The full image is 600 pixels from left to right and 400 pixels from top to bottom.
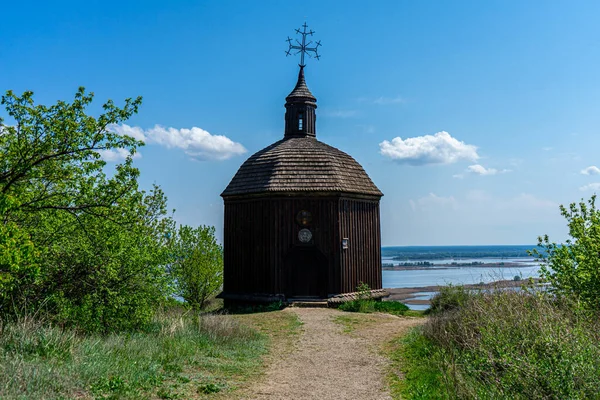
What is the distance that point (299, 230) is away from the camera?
20.4 meters

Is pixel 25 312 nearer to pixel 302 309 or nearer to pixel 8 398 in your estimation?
pixel 8 398

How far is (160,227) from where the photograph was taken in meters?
23.3

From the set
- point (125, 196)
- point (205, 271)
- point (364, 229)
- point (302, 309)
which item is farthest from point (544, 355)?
point (205, 271)

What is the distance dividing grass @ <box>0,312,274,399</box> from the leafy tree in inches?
466

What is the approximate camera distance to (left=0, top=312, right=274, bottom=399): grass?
22.9 ft

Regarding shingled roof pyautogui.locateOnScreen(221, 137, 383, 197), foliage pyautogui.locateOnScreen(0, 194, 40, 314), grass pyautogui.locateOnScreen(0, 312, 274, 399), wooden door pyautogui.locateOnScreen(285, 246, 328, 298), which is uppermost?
shingled roof pyautogui.locateOnScreen(221, 137, 383, 197)

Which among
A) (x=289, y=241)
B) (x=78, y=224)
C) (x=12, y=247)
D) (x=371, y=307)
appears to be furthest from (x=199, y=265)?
(x=12, y=247)

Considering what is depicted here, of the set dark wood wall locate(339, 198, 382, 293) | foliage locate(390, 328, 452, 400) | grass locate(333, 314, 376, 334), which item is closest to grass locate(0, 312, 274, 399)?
foliage locate(390, 328, 452, 400)

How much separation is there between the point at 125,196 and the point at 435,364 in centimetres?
679

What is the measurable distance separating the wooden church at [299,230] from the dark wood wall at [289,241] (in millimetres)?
41

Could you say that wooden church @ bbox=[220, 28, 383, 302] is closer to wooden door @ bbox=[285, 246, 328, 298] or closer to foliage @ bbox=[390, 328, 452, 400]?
wooden door @ bbox=[285, 246, 328, 298]

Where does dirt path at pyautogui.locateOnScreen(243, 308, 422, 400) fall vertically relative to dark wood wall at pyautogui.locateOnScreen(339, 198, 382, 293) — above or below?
below

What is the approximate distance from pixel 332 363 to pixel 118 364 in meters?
4.51

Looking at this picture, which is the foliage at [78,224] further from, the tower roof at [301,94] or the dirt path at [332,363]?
the tower roof at [301,94]
